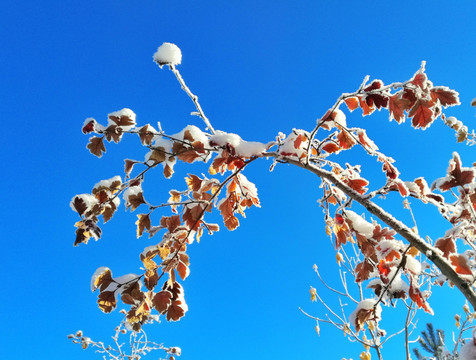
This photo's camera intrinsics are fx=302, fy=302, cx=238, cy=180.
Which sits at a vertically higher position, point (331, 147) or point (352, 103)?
point (352, 103)

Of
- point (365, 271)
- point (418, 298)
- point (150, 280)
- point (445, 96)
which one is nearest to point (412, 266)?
point (418, 298)

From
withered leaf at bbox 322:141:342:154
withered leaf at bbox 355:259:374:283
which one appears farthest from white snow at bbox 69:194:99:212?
withered leaf at bbox 355:259:374:283

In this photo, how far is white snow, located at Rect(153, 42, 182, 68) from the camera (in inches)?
56.2

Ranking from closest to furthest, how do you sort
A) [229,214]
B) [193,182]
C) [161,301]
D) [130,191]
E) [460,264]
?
[460,264]
[161,301]
[130,191]
[193,182]
[229,214]

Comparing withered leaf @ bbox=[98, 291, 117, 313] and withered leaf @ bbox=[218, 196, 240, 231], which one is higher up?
withered leaf @ bbox=[218, 196, 240, 231]

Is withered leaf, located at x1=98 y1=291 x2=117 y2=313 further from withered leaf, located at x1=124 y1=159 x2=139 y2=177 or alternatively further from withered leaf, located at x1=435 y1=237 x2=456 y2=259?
withered leaf, located at x1=435 y1=237 x2=456 y2=259

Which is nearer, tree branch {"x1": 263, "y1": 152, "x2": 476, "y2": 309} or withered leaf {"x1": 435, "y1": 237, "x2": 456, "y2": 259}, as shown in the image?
tree branch {"x1": 263, "y1": 152, "x2": 476, "y2": 309}

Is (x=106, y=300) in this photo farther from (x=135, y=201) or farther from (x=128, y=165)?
(x=128, y=165)

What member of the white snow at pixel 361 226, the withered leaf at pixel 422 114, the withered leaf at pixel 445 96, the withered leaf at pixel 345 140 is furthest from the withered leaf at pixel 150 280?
the withered leaf at pixel 445 96

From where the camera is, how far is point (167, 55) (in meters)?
1.44

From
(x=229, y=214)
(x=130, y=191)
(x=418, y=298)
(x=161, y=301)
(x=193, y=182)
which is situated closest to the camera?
(x=418, y=298)

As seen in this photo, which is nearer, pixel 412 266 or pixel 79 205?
pixel 412 266

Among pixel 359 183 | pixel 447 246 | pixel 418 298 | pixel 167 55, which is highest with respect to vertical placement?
pixel 167 55

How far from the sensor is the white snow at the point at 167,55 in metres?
1.43
